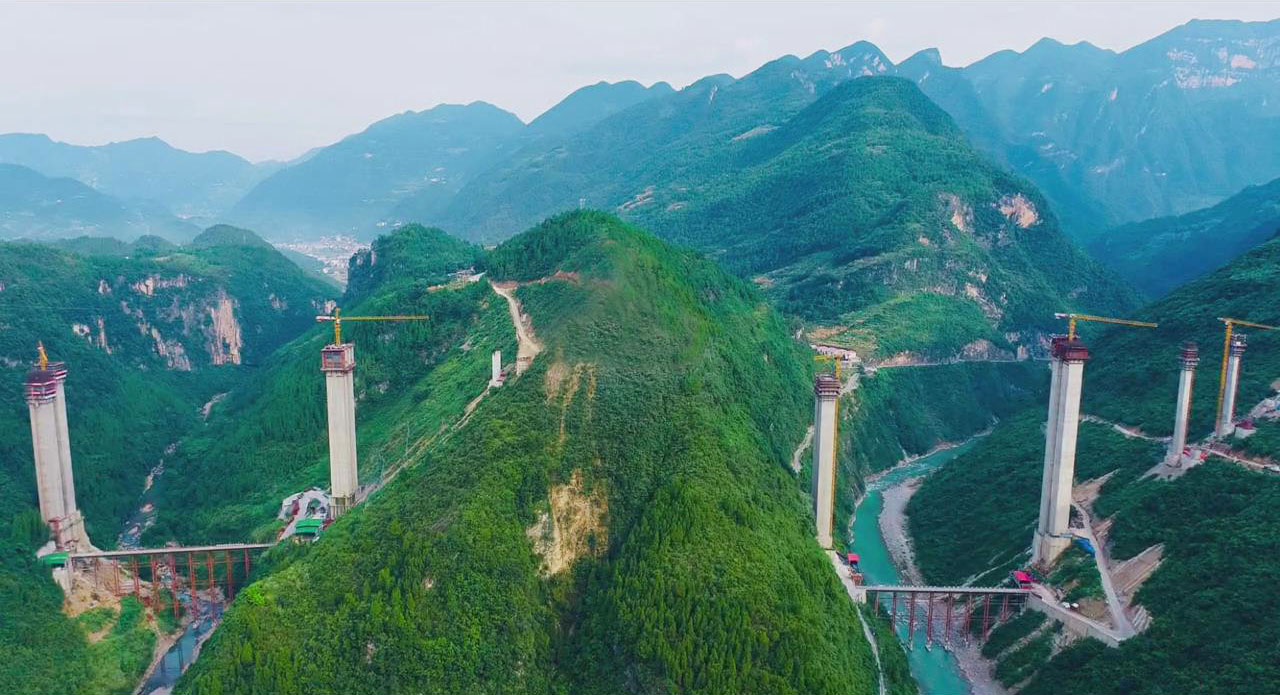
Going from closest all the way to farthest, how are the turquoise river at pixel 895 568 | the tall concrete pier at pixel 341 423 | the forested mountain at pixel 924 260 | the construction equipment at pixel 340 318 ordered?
the turquoise river at pixel 895 568, the tall concrete pier at pixel 341 423, the construction equipment at pixel 340 318, the forested mountain at pixel 924 260

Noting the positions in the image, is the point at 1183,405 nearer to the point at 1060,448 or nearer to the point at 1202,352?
the point at 1060,448

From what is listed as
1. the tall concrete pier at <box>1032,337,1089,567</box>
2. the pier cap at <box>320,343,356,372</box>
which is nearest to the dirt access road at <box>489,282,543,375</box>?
the pier cap at <box>320,343,356,372</box>

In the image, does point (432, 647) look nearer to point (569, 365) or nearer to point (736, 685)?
point (736, 685)

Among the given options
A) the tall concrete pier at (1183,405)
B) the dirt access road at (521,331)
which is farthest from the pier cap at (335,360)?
the tall concrete pier at (1183,405)

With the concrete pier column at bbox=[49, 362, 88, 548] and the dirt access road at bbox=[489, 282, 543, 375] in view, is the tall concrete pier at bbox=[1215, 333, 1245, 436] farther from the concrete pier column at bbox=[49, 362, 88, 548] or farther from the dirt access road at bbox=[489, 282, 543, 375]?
the concrete pier column at bbox=[49, 362, 88, 548]

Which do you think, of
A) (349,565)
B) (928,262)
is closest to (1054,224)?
(928,262)

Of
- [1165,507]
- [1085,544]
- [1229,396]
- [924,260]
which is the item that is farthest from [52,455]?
[924,260]

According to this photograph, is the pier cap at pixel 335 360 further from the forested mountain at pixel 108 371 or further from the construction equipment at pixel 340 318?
the forested mountain at pixel 108 371
